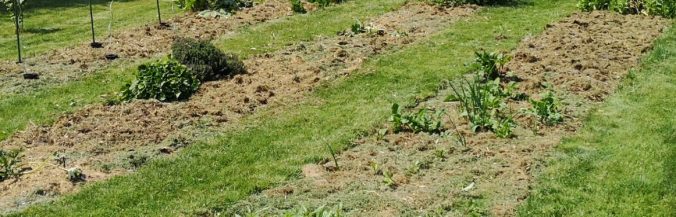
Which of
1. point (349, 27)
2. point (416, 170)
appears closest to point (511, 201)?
point (416, 170)

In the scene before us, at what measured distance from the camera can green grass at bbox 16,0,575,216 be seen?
22.0 feet

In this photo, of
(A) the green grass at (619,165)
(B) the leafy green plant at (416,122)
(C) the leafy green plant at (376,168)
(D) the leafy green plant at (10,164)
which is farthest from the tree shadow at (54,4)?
(A) the green grass at (619,165)

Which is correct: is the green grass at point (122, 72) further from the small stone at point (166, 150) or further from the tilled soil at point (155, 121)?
the small stone at point (166, 150)

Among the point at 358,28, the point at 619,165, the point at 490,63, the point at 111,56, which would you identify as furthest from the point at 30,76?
the point at 619,165

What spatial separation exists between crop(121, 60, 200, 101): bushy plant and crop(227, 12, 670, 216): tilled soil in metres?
2.58

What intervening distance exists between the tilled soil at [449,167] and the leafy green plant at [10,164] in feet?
7.03

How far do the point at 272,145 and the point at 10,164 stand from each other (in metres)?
2.43

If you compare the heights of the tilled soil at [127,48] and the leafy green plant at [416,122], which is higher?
the leafy green plant at [416,122]

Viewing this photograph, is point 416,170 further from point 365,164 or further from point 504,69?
point 504,69

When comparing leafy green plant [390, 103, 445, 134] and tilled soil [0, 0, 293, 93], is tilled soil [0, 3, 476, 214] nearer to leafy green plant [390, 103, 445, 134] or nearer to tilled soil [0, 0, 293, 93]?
leafy green plant [390, 103, 445, 134]

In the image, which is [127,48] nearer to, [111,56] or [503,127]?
[111,56]

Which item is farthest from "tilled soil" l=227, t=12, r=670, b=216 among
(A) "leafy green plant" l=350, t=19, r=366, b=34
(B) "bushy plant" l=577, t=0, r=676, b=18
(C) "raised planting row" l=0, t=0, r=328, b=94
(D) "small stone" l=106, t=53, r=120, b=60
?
(D) "small stone" l=106, t=53, r=120, b=60

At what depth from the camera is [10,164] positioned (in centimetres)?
716

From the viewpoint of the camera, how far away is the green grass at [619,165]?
646 cm
